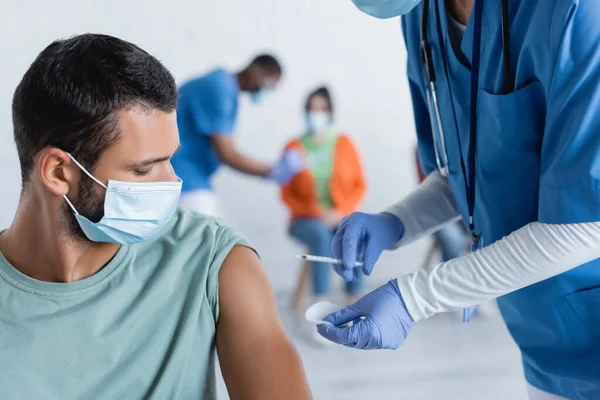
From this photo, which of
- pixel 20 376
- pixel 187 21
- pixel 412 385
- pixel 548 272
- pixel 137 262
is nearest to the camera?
pixel 548 272

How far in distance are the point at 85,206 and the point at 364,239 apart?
55 cm

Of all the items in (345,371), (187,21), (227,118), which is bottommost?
(345,371)

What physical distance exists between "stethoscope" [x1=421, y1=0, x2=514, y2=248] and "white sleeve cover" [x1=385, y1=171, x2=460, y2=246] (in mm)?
51

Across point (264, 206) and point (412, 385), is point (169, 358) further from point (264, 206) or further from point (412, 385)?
point (264, 206)

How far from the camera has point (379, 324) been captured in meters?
1.21

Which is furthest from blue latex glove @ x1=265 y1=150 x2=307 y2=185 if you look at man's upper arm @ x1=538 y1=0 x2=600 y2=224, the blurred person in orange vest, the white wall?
man's upper arm @ x1=538 y1=0 x2=600 y2=224

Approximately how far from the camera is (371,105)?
4.64m

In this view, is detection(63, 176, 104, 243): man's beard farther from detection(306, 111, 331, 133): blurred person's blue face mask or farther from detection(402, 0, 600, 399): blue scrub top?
detection(306, 111, 331, 133): blurred person's blue face mask

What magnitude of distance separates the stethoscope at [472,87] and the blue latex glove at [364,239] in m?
0.15

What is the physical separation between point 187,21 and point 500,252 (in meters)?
3.42

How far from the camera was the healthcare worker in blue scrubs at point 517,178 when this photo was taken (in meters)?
1.06

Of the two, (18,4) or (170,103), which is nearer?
(170,103)

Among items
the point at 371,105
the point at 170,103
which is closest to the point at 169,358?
the point at 170,103

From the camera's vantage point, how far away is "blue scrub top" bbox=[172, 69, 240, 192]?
10.3 ft
